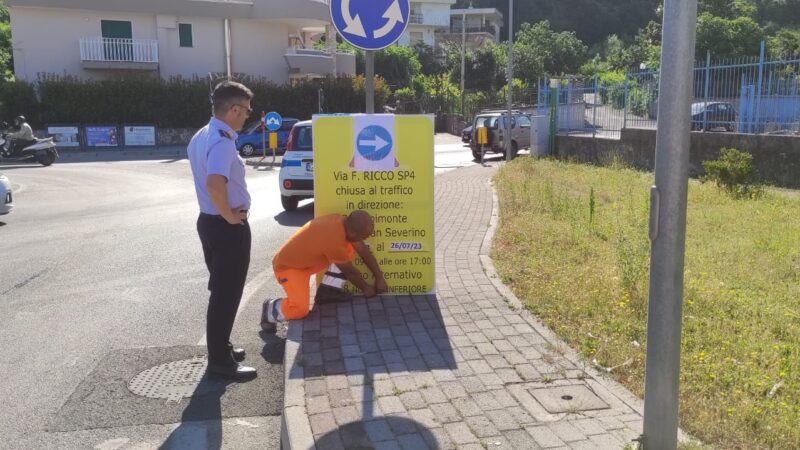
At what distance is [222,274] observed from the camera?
4699 millimetres

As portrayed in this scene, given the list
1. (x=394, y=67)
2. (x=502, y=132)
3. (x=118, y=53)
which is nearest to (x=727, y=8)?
(x=394, y=67)

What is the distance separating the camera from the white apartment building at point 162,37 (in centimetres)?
3444

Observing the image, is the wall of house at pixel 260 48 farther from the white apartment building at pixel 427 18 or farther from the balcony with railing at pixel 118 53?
the white apartment building at pixel 427 18

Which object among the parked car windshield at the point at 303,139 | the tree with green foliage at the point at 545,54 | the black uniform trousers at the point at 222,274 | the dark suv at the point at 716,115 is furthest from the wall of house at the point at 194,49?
the black uniform trousers at the point at 222,274

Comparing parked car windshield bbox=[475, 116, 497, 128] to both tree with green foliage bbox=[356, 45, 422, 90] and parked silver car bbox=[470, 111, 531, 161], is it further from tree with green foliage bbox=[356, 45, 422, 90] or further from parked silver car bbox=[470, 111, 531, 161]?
tree with green foliage bbox=[356, 45, 422, 90]

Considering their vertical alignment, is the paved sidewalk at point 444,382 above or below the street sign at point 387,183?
below

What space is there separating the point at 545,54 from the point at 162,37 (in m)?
39.4

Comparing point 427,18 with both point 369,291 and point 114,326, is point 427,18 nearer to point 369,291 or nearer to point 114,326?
point 369,291

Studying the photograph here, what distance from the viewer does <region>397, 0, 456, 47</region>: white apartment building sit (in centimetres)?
8075

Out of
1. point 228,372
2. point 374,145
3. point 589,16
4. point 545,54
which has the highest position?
point 589,16

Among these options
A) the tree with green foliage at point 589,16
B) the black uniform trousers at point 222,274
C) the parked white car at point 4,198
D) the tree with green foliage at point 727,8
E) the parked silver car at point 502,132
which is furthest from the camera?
the tree with green foliage at point 589,16

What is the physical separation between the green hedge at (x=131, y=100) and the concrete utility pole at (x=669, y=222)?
112 ft

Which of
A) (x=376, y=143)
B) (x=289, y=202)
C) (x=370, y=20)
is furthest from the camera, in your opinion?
(x=289, y=202)

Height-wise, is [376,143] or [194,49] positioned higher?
[194,49]
